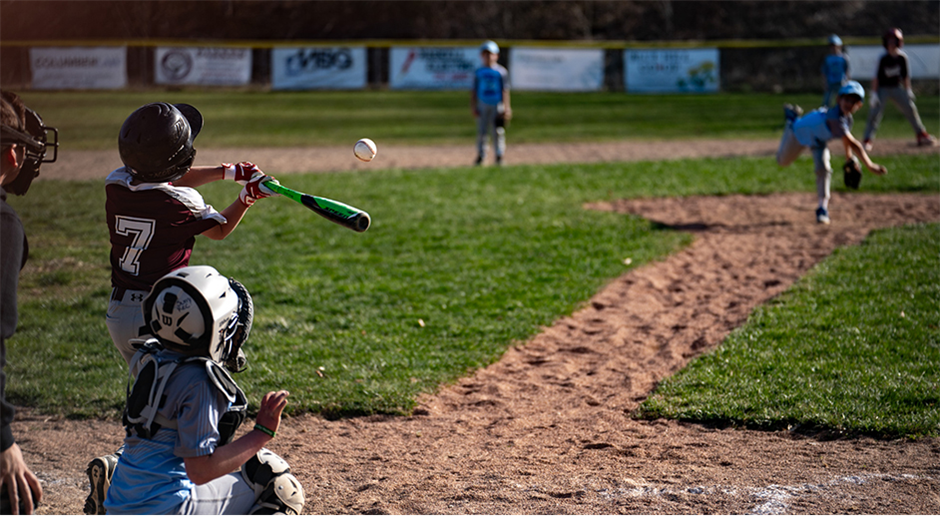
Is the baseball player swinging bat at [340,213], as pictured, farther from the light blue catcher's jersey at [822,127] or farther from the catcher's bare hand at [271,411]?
the light blue catcher's jersey at [822,127]

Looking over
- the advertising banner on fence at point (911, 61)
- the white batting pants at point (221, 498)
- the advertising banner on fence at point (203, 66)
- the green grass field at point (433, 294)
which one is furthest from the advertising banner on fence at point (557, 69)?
the white batting pants at point (221, 498)

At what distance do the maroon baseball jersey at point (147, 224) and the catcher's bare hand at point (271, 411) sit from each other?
1.16m

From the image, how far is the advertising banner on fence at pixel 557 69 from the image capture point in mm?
30891

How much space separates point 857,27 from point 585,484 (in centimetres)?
4036

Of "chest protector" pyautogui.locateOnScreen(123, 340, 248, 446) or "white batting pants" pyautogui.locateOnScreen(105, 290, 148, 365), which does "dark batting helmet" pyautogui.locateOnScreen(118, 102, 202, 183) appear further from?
"chest protector" pyautogui.locateOnScreen(123, 340, 248, 446)

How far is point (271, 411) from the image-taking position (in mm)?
2783

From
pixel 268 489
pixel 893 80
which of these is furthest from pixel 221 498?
pixel 893 80

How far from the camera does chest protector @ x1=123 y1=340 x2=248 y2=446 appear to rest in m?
2.76

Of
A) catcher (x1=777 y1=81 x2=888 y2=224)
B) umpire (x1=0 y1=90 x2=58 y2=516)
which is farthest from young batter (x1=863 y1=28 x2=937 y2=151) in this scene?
umpire (x1=0 y1=90 x2=58 y2=516)

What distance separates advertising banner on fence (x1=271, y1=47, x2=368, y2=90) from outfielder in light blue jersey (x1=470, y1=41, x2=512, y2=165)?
17.8 metres

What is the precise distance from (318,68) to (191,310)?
1184 inches

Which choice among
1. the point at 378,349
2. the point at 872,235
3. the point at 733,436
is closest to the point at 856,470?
the point at 733,436

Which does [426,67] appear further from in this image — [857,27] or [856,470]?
[856,470]

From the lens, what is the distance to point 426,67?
30938 mm
